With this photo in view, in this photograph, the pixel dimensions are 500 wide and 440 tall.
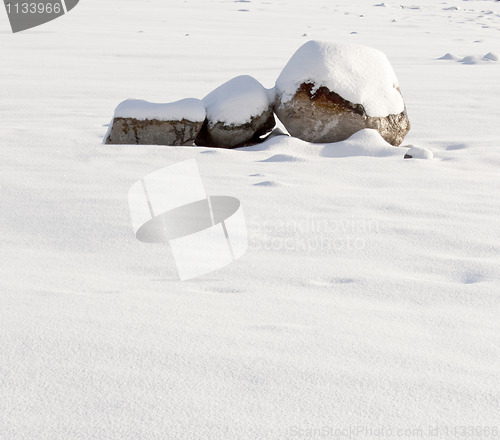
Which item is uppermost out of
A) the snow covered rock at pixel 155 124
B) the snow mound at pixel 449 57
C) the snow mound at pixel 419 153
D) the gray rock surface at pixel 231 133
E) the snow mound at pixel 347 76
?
the snow mound at pixel 347 76

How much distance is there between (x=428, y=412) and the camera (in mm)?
1599

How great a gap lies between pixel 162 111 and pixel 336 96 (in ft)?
3.45

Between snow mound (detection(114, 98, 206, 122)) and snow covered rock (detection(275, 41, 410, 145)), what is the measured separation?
0.53 meters

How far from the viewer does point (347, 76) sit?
464 centimetres

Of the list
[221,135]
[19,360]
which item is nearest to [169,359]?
[19,360]

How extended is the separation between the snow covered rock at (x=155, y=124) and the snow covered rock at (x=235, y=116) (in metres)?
0.10

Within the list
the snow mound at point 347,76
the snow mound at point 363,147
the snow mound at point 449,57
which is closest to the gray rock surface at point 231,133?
the snow mound at point 347,76

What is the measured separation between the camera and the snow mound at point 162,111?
4.55m

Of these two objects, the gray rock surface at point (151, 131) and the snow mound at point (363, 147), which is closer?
the snow mound at point (363, 147)

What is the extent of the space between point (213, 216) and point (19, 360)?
1.42 metres

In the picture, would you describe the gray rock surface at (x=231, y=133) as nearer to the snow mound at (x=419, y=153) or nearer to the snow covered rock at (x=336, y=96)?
the snow covered rock at (x=336, y=96)

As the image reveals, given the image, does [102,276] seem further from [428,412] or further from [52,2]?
[52,2]

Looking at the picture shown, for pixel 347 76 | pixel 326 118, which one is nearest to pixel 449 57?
pixel 347 76

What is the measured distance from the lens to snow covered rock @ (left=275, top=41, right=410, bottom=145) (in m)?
4.60
